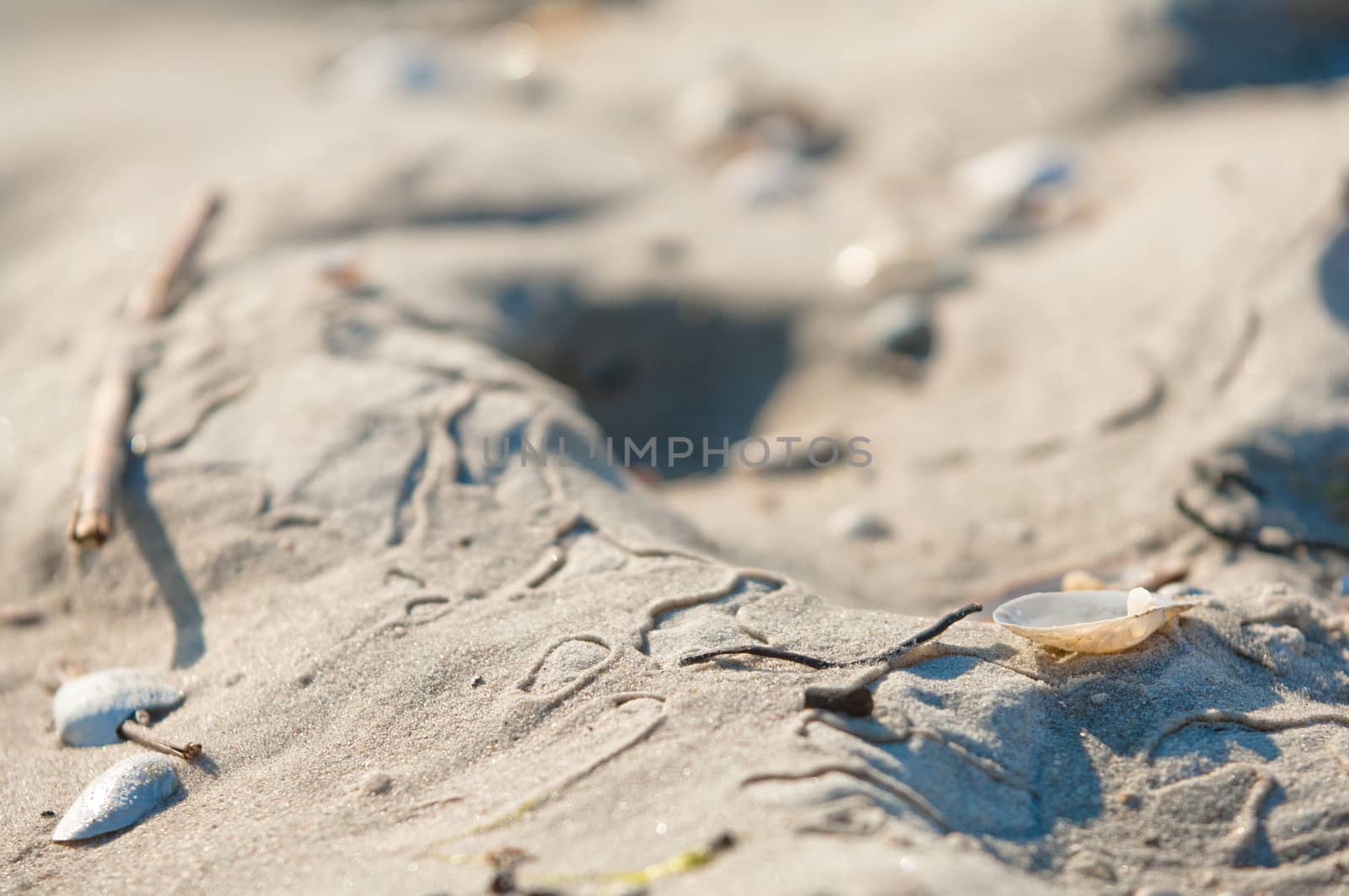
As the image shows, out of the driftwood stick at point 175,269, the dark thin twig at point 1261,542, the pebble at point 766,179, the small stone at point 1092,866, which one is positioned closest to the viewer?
the small stone at point 1092,866

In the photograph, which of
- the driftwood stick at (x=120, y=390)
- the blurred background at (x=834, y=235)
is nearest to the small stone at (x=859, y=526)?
the blurred background at (x=834, y=235)

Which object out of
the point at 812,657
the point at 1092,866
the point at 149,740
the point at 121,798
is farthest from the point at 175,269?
the point at 1092,866

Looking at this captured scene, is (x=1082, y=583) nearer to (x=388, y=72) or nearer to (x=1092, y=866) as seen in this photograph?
(x=1092, y=866)

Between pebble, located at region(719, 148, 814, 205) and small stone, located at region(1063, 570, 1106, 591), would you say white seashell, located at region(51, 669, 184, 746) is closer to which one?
small stone, located at region(1063, 570, 1106, 591)

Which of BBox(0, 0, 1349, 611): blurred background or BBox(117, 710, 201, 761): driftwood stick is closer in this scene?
BBox(117, 710, 201, 761): driftwood stick

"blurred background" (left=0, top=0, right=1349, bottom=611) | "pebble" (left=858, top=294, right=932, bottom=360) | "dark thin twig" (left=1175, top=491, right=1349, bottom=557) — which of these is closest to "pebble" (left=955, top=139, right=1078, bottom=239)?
"blurred background" (left=0, top=0, right=1349, bottom=611)

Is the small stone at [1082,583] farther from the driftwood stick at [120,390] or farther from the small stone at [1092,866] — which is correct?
the driftwood stick at [120,390]
